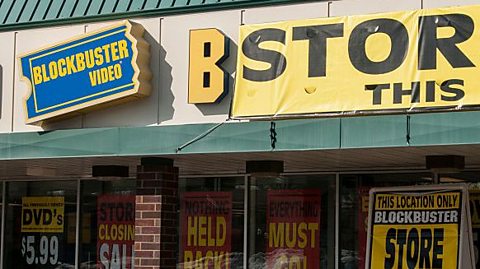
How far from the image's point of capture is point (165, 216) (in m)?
12.1

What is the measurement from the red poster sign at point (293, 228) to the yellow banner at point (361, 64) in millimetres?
3070

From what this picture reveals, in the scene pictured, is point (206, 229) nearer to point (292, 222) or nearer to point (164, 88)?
point (292, 222)

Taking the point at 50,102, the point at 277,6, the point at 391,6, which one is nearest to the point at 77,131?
the point at 50,102

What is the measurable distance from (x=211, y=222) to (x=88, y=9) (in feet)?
11.7

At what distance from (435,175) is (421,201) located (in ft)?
3.98

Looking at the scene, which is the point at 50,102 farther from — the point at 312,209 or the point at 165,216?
the point at 312,209

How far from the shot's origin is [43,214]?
1566 centimetres

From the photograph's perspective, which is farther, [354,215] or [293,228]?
[293,228]

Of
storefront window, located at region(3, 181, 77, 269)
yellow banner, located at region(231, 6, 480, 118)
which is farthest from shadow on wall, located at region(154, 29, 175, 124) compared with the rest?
storefront window, located at region(3, 181, 77, 269)

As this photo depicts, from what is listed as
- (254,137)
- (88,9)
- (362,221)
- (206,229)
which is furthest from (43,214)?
(254,137)

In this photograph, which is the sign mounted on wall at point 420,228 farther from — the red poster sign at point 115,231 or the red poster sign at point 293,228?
the red poster sign at point 115,231

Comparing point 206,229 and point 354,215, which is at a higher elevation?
point 354,215

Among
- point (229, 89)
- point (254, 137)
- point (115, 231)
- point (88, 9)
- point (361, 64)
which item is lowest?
point (115, 231)

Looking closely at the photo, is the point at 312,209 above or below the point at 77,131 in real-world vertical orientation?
below
